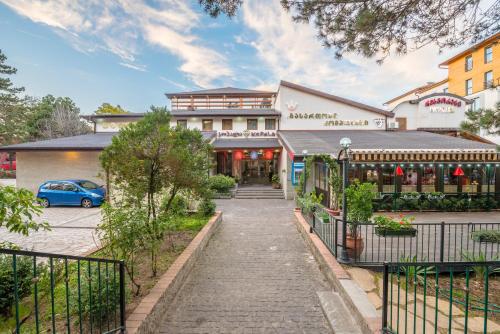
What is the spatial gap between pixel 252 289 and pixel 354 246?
2.56 m

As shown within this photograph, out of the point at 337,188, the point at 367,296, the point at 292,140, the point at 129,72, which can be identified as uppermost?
the point at 129,72

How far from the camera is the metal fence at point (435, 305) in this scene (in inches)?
107

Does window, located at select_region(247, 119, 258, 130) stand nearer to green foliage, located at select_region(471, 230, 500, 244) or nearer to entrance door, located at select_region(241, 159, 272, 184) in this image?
entrance door, located at select_region(241, 159, 272, 184)

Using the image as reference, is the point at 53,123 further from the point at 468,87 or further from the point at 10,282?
the point at 468,87

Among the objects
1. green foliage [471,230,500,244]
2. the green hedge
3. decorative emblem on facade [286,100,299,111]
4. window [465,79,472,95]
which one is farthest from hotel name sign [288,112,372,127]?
window [465,79,472,95]

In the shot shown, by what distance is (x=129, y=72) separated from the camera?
2628 centimetres

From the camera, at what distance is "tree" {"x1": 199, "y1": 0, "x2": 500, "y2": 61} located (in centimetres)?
489

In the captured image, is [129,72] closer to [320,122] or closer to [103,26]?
[103,26]

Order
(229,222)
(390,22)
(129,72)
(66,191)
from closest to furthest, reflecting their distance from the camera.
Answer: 1. (390,22)
2. (229,222)
3. (66,191)
4. (129,72)

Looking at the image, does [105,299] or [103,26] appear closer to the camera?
[105,299]

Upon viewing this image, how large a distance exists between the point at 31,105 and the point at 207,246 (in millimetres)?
48820

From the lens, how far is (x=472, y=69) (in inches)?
1063

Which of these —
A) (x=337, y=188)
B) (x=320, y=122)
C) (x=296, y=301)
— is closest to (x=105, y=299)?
(x=296, y=301)

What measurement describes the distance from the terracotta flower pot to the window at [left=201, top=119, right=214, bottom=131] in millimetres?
16512
